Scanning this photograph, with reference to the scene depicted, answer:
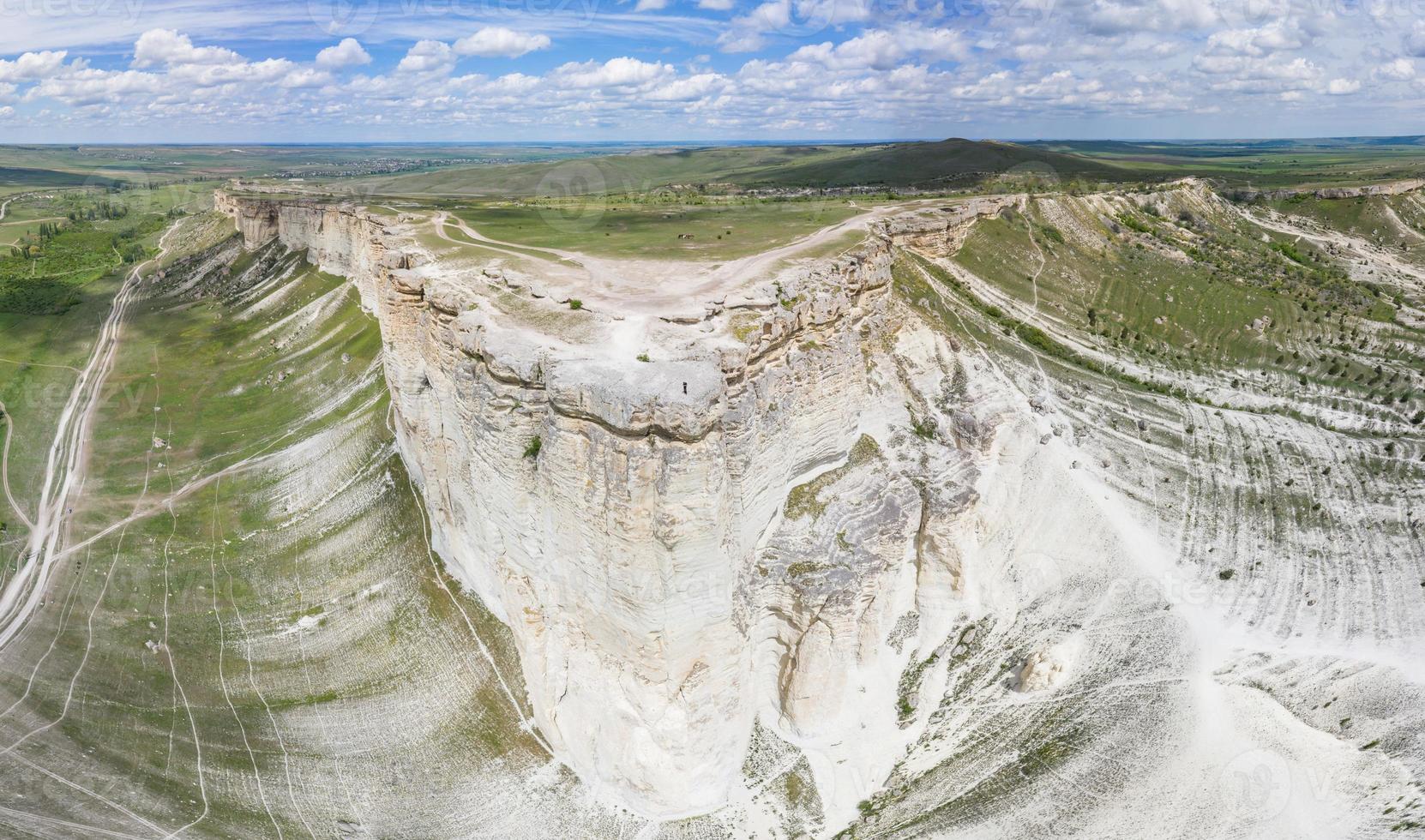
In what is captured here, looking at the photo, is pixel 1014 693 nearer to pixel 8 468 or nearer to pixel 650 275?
pixel 650 275

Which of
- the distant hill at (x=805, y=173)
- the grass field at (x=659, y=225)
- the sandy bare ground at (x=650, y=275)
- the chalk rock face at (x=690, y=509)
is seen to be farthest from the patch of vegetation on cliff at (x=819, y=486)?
the distant hill at (x=805, y=173)

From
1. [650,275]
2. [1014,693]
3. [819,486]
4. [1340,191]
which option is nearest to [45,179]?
[650,275]

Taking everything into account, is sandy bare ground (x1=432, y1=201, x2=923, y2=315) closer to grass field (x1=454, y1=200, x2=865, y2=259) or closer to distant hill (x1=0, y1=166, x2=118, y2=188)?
grass field (x1=454, y1=200, x2=865, y2=259)

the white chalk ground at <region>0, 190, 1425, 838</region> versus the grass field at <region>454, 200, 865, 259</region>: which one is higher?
the grass field at <region>454, 200, 865, 259</region>

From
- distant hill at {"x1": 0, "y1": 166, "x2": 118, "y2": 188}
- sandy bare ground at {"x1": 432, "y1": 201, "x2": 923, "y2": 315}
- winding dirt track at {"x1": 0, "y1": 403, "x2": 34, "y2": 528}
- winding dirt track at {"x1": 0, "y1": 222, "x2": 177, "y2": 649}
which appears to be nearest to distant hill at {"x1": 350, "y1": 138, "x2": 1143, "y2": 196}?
winding dirt track at {"x1": 0, "y1": 222, "x2": 177, "y2": 649}

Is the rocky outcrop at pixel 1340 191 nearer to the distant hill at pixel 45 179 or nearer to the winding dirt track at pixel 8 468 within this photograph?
the winding dirt track at pixel 8 468

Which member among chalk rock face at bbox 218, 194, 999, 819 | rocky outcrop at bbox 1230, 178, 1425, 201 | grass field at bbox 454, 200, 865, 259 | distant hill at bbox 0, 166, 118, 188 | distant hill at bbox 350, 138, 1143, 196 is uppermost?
distant hill at bbox 0, 166, 118, 188
